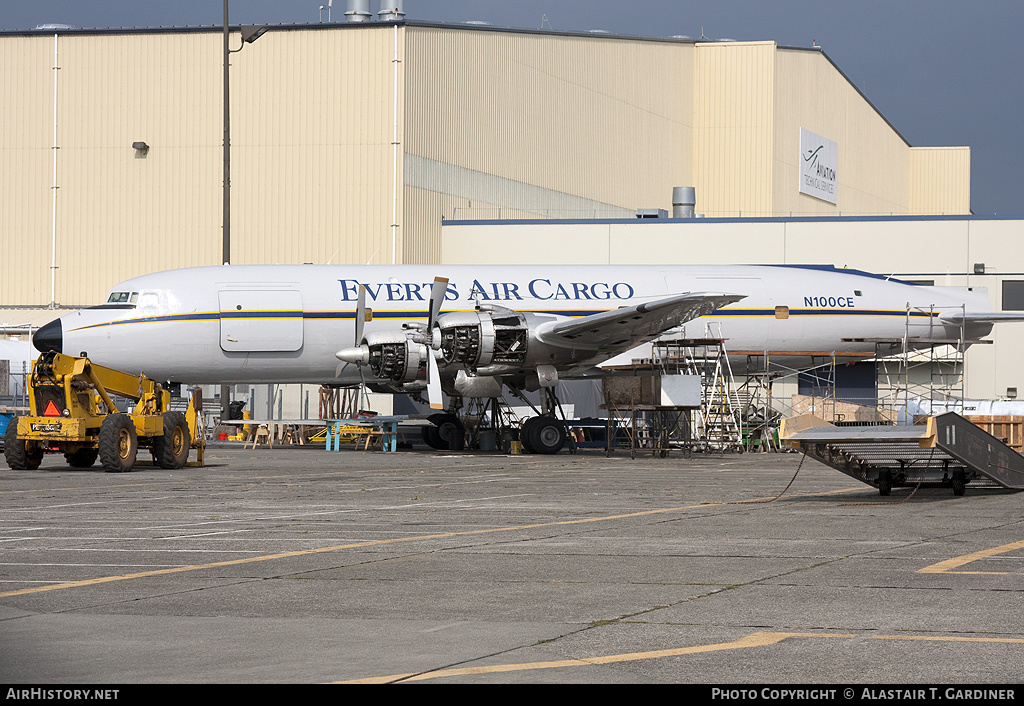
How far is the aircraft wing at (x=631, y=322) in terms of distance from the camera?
2786cm

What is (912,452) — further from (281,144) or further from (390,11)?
(390,11)

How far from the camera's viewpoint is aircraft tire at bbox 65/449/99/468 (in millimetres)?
25141

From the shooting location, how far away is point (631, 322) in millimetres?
28922

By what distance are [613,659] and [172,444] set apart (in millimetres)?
20114

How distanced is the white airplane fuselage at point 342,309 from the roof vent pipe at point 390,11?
882 inches

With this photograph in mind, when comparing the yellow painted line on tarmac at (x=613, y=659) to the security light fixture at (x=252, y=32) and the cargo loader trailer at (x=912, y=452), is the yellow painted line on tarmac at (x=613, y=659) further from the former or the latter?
the security light fixture at (x=252, y=32)

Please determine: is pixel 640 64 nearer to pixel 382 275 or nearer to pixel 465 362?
pixel 382 275

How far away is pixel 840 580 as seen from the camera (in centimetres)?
918

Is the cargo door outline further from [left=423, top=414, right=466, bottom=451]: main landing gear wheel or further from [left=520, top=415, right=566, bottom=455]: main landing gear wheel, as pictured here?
[left=520, top=415, right=566, bottom=455]: main landing gear wheel

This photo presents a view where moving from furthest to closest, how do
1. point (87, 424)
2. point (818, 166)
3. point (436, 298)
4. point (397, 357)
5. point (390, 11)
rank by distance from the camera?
point (818, 166), point (390, 11), point (436, 298), point (397, 357), point (87, 424)

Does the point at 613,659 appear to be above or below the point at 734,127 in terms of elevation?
below

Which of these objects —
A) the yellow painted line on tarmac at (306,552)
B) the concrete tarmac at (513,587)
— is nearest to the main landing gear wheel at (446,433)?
the concrete tarmac at (513,587)

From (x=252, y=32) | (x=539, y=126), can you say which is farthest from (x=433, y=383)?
(x=539, y=126)

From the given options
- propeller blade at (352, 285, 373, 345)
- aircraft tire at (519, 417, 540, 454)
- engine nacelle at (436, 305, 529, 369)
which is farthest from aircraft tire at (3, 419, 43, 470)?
aircraft tire at (519, 417, 540, 454)
